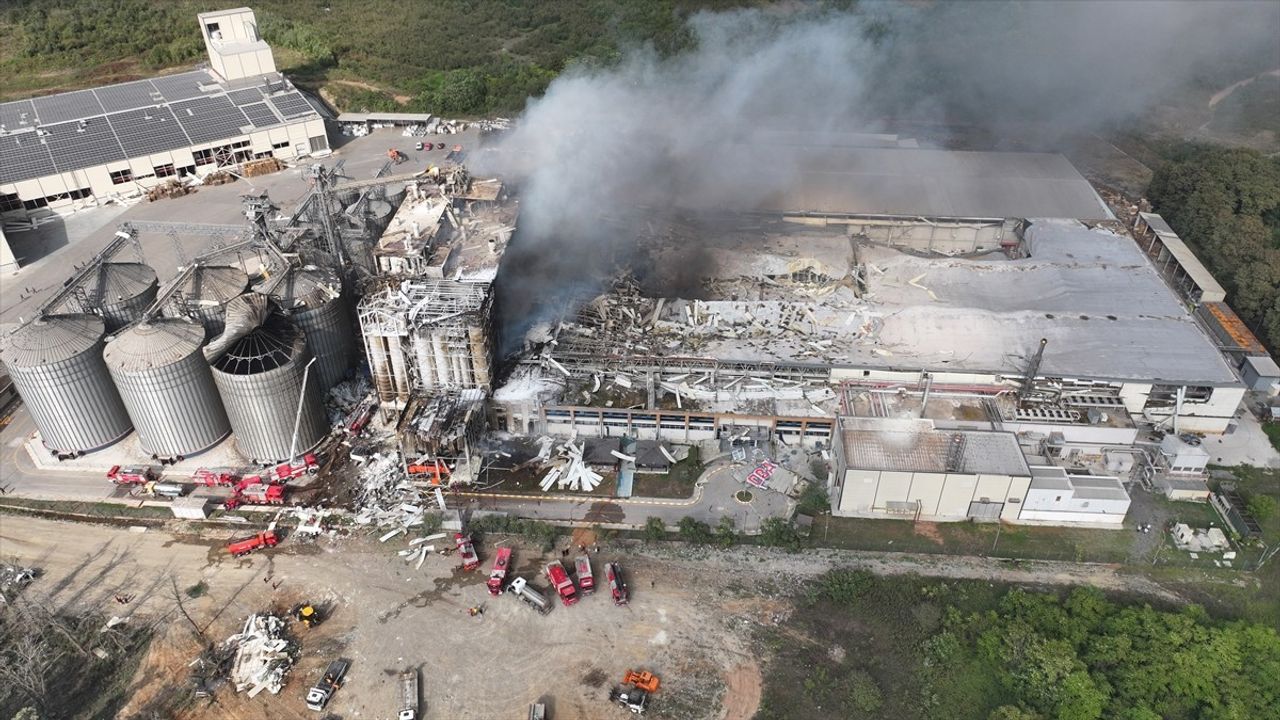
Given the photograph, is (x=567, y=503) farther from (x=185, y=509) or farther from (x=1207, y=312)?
(x=1207, y=312)

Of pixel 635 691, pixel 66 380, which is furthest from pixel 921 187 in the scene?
pixel 66 380

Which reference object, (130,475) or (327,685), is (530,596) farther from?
(130,475)

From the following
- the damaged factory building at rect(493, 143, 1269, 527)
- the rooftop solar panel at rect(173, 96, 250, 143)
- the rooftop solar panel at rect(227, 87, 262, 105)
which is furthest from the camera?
the rooftop solar panel at rect(227, 87, 262, 105)

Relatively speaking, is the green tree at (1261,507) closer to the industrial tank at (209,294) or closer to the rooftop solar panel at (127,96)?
the industrial tank at (209,294)

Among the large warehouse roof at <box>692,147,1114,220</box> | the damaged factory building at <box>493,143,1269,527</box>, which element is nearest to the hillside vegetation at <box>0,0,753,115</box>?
the large warehouse roof at <box>692,147,1114,220</box>

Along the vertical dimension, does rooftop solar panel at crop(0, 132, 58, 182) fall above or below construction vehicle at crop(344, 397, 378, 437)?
above

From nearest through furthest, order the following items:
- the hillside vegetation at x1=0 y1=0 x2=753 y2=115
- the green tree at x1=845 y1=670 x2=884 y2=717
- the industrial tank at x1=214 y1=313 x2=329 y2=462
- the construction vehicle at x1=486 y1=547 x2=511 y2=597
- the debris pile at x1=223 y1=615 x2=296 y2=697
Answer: the green tree at x1=845 y1=670 x2=884 y2=717, the debris pile at x1=223 y1=615 x2=296 y2=697, the construction vehicle at x1=486 y1=547 x2=511 y2=597, the industrial tank at x1=214 y1=313 x2=329 y2=462, the hillside vegetation at x1=0 y1=0 x2=753 y2=115

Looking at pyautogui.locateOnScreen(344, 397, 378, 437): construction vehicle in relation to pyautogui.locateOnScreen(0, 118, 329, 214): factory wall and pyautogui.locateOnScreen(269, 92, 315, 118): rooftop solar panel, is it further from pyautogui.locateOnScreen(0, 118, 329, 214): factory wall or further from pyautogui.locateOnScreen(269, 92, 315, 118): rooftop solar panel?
pyautogui.locateOnScreen(269, 92, 315, 118): rooftop solar panel
